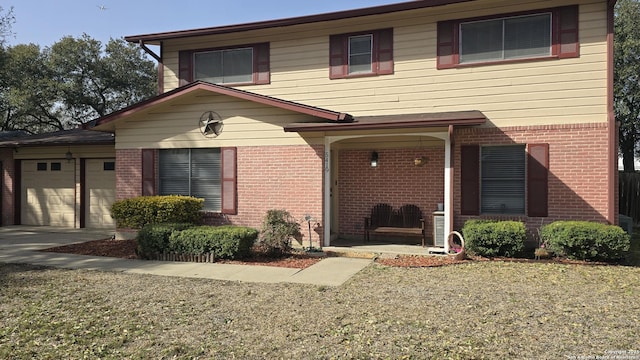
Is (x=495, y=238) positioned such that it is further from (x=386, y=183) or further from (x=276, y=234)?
(x=276, y=234)

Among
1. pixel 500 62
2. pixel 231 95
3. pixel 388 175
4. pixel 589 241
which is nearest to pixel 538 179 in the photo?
pixel 589 241

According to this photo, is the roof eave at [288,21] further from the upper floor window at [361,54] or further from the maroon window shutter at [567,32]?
the maroon window shutter at [567,32]

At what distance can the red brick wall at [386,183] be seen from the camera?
10.8 metres

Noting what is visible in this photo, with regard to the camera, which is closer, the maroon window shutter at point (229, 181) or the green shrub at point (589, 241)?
the green shrub at point (589, 241)

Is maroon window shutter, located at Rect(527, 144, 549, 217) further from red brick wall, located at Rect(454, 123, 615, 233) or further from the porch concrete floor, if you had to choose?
the porch concrete floor

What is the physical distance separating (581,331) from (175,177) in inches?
387

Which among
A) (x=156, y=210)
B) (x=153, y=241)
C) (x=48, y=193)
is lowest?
(x=153, y=241)

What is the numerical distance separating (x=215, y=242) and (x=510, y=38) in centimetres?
808

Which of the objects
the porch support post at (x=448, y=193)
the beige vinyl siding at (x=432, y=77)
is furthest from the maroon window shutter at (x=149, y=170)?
the porch support post at (x=448, y=193)

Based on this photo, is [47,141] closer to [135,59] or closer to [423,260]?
[423,260]

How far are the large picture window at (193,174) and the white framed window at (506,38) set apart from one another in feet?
22.3

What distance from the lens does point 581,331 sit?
4.57 metres

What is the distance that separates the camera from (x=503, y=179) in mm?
9906

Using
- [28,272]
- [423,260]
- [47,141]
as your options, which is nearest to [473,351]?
[423,260]
